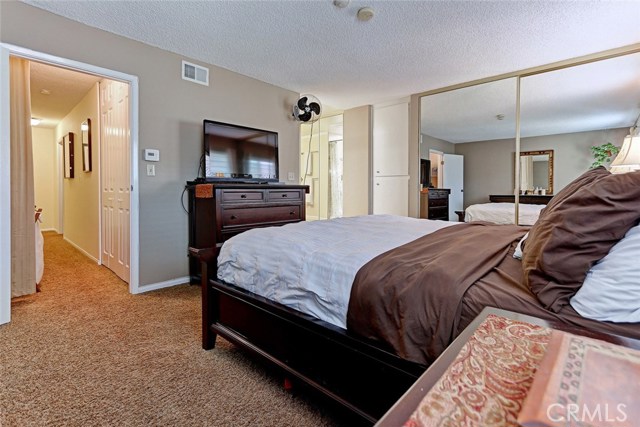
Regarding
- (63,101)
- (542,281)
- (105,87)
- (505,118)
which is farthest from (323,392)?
(63,101)

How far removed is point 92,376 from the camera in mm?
1636

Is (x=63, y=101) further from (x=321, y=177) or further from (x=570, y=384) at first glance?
(x=570, y=384)

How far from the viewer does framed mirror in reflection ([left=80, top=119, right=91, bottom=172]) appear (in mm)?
4348

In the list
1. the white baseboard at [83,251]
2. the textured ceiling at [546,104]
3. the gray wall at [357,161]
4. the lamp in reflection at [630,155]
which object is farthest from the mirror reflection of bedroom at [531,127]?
the white baseboard at [83,251]

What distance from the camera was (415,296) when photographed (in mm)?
1025

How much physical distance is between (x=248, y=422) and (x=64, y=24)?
3292mm

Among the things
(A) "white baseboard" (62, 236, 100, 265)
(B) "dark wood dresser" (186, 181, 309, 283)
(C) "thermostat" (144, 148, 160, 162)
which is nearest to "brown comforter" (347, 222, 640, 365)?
(B) "dark wood dresser" (186, 181, 309, 283)

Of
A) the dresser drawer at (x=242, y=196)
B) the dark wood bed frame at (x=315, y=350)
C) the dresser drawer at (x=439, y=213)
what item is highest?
the dresser drawer at (x=242, y=196)

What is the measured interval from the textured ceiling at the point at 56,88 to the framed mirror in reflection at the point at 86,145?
1.40 feet

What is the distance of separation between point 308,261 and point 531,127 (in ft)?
12.3

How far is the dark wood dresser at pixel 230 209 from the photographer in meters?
2.96

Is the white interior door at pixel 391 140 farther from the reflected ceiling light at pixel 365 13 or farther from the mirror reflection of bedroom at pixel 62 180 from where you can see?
the mirror reflection of bedroom at pixel 62 180

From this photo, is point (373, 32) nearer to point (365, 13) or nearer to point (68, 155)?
point (365, 13)

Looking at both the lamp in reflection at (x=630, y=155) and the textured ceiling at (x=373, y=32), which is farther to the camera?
the lamp in reflection at (x=630, y=155)
